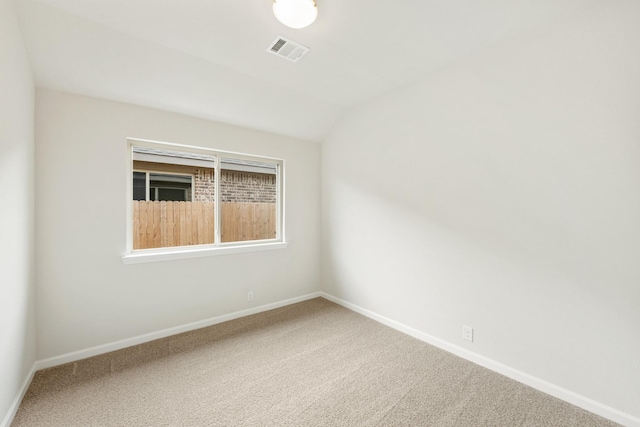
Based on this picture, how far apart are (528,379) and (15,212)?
149 inches

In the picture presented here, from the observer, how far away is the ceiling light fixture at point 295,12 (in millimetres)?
1673

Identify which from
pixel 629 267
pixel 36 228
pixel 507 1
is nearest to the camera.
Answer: pixel 629 267

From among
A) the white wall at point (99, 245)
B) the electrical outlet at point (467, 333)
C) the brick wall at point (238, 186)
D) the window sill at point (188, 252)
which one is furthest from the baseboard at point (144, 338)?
the electrical outlet at point (467, 333)

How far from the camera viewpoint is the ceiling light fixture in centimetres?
167

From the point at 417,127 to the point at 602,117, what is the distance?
1.33 metres

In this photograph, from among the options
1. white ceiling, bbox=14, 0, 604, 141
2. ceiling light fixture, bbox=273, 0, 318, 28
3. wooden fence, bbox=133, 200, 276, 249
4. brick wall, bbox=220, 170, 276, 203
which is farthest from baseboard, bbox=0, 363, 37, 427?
ceiling light fixture, bbox=273, 0, 318, 28

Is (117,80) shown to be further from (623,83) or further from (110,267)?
(623,83)

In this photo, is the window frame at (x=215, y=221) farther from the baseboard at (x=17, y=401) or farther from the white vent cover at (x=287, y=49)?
the white vent cover at (x=287, y=49)

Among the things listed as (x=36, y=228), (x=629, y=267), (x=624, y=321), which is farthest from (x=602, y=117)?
(x=36, y=228)

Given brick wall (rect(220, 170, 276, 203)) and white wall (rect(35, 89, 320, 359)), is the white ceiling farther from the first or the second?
brick wall (rect(220, 170, 276, 203))

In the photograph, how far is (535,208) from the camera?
1983mm

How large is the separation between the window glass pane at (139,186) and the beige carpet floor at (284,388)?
1.48 meters

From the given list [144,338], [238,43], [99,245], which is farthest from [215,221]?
[238,43]

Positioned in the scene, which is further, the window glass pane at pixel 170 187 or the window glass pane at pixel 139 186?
the window glass pane at pixel 170 187
